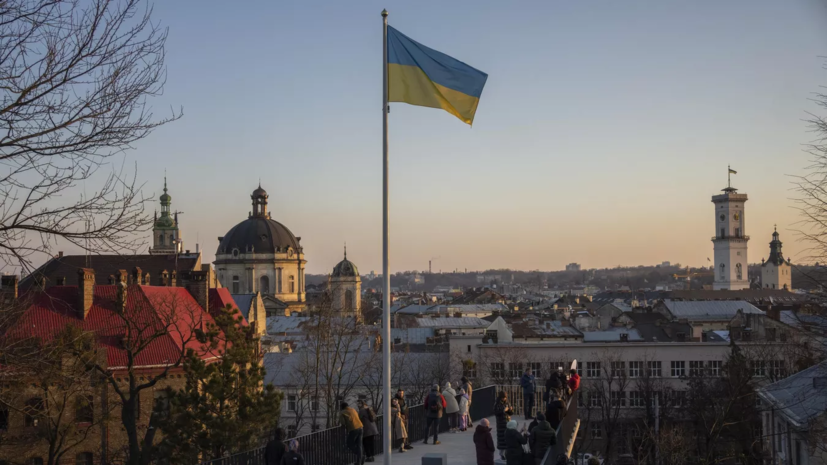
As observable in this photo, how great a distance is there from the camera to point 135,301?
36375 mm

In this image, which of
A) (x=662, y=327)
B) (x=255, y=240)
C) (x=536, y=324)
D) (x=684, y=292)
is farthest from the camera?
(x=684, y=292)

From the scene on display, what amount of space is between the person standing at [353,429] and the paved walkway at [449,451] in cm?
125

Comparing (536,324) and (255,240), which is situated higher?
(255,240)

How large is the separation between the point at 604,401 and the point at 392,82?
145 feet

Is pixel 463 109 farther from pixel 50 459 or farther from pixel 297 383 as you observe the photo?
pixel 297 383

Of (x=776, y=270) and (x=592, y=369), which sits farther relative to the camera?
(x=776, y=270)

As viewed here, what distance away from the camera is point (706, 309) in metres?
106

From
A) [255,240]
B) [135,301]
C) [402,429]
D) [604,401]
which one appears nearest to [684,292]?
[255,240]

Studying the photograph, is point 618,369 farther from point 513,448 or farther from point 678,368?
point 513,448

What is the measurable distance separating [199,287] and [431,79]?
112 ft

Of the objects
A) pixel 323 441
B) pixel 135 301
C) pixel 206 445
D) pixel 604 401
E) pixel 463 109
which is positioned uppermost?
pixel 463 109

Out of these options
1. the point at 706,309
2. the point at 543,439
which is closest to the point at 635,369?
the point at 706,309

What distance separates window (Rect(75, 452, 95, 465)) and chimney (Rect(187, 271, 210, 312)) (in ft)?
43.0

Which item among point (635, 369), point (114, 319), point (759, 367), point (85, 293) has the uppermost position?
point (85, 293)
